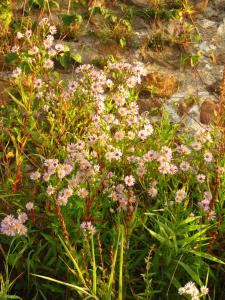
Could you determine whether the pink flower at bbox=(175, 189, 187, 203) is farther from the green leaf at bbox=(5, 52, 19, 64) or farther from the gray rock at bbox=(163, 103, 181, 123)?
the green leaf at bbox=(5, 52, 19, 64)

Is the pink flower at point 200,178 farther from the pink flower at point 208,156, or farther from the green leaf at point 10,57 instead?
the green leaf at point 10,57

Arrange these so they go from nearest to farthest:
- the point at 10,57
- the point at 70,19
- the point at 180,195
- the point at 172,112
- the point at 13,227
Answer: the point at 13,227, the point at 180,195, the point at 172,112, the point at 10,57, the point at 70,19

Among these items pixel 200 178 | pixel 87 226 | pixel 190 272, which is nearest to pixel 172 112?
pixel 200 178

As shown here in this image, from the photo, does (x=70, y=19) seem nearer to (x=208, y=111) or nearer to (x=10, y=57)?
(x=10, y=57)

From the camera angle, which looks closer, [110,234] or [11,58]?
[110,234]

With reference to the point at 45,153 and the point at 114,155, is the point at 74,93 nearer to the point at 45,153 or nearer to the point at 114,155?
the point at 45,153

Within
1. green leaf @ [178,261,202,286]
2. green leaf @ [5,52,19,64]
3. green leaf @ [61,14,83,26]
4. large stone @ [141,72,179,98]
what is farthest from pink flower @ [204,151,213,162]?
green leaf @ [61,14,83,26]

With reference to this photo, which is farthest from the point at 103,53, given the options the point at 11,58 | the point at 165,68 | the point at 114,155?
the point at 114,155

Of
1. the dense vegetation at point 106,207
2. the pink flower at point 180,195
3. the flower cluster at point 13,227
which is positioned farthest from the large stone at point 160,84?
the flower cluster at point 13,227
